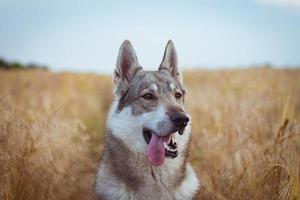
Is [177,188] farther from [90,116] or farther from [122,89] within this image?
[90,116]

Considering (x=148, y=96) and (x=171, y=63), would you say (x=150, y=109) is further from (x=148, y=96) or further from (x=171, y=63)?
(x=171, y=63)

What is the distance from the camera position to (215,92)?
33.6 feet

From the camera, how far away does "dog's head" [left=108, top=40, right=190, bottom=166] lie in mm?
4125

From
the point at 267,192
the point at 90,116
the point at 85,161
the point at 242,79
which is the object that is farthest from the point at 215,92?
the point at 267,192

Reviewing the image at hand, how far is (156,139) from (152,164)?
232 mm

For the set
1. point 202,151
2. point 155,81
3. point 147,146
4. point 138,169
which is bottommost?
point 202,151

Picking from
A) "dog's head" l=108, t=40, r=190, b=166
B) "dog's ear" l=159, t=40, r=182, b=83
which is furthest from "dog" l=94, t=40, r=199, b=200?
"dog's ear" l=159, t=40, r=182, b=83

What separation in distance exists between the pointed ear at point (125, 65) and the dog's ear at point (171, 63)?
256 mm

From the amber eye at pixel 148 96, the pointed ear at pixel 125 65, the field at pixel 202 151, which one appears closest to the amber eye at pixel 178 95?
the amber eye at pixel 148 96

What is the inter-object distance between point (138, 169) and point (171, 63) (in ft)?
3.81

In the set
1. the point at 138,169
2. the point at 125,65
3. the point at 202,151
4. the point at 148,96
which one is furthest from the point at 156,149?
the point at 202,151

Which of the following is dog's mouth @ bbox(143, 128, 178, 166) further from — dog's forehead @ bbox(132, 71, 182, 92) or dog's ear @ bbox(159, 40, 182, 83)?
dog's ear @ bbox(159, 40, 182, 83)

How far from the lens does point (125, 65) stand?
4773mm

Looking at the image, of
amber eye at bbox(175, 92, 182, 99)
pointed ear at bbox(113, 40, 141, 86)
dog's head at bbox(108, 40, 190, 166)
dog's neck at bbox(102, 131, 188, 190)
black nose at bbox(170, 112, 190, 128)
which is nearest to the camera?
black nose at bbox(170, 112, 190, 128)
